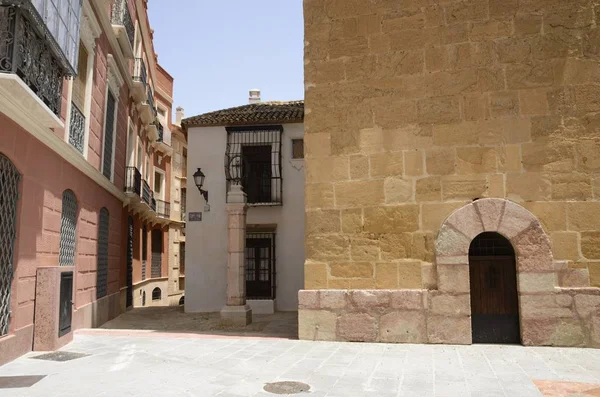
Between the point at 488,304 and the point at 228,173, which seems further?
the point at 228,173

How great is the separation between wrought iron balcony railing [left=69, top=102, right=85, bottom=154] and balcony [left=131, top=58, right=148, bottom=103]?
17.4 feet

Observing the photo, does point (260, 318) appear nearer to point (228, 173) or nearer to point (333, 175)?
point (228, 173)

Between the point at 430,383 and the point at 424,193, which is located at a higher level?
the point at 424,193

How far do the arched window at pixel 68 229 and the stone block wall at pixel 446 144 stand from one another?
3999mm

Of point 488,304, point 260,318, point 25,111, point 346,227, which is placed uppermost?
point 25,111

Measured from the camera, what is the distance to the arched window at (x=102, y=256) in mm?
10062

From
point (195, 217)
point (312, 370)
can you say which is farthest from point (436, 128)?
point (195, 217)

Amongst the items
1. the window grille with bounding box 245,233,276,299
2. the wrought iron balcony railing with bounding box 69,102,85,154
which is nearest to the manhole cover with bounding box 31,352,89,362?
the wrought iron balcony railing with bounding box 69,102,85,154

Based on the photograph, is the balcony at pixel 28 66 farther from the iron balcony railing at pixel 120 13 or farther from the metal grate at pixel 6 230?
the iron balcony railing at pixel 120 13

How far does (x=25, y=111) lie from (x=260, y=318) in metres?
7.20

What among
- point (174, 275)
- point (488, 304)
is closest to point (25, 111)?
point (488, 304)

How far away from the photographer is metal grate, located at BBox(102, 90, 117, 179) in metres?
10.7

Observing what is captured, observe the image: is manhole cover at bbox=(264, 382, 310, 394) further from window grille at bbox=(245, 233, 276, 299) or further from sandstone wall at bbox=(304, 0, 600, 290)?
window grille at bbox=(245, 233, 276, 299)

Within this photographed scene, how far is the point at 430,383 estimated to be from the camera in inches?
173
